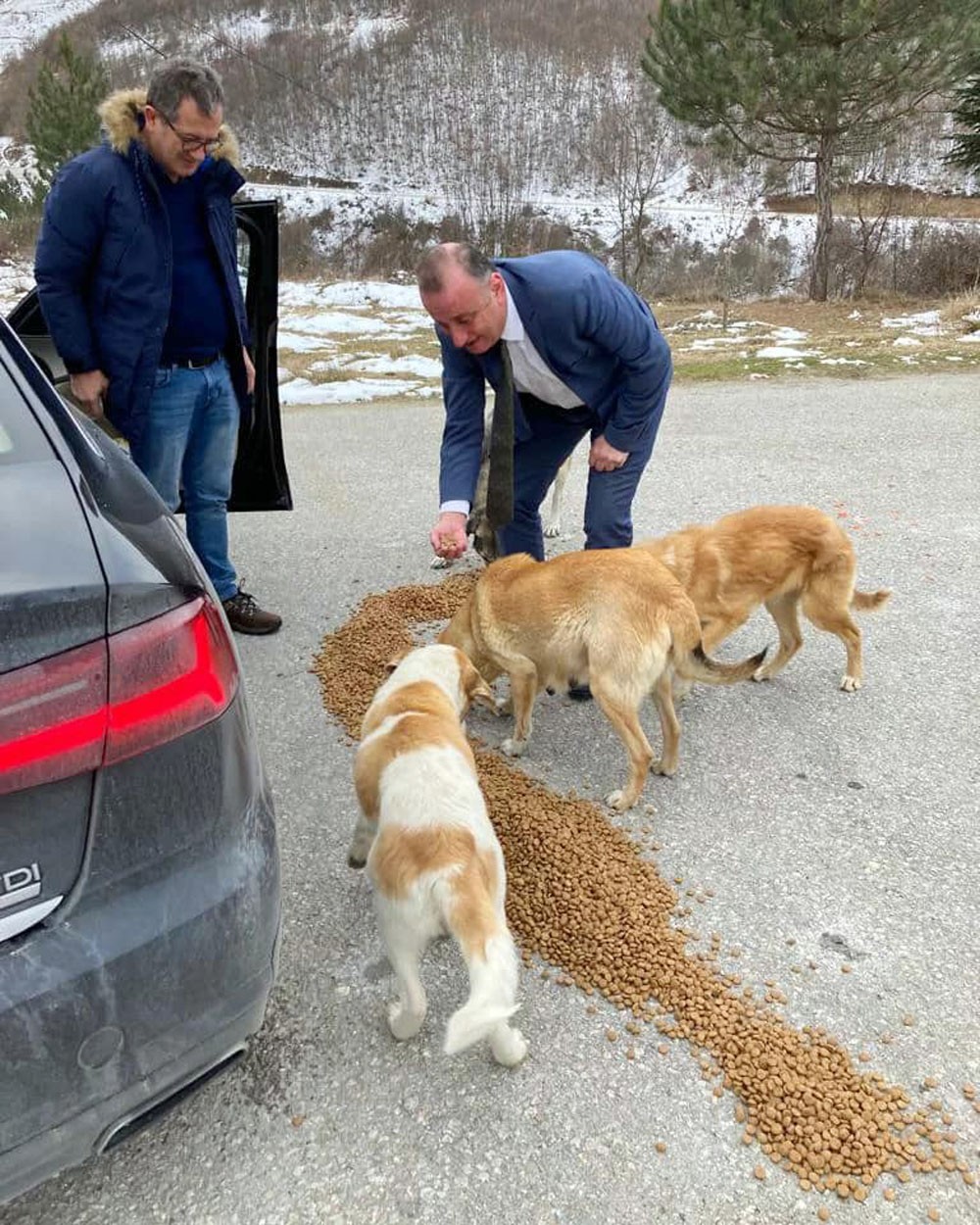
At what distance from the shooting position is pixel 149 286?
11.7 ft

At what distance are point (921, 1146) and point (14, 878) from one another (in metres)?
2.15

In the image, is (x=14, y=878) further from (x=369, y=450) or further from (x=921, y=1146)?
(x=369, y=450)

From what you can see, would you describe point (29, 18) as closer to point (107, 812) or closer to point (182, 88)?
point (182, 88)

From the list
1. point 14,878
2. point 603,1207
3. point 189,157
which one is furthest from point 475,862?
point 189,157

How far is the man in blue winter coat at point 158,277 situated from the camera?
134 inches

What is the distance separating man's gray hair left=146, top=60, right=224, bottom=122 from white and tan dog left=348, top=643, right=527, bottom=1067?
8.60 ft

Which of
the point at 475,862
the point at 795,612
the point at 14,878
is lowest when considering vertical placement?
the point at 795,612

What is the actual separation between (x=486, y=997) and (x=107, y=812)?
0.95 metres

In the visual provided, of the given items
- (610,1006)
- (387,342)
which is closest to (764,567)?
(610,1006)

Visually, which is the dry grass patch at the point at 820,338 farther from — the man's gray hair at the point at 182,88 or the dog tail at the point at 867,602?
the man's gray hair at the point at 182,88

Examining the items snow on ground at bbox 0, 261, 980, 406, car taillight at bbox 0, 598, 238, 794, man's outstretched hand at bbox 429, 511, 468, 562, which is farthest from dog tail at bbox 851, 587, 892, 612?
snow on ground at bbox 0, 261, 980, 406

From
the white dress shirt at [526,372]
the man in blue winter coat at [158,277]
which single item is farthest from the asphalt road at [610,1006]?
the white dress shirt at [526,372]

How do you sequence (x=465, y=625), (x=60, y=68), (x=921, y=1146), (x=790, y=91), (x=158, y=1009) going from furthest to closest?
(x=60, y=68) < (x=790, y=91) < (x=465, y=625) < (x=921, y=1146) < (x=158, y=1009)

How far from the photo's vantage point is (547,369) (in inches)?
151
